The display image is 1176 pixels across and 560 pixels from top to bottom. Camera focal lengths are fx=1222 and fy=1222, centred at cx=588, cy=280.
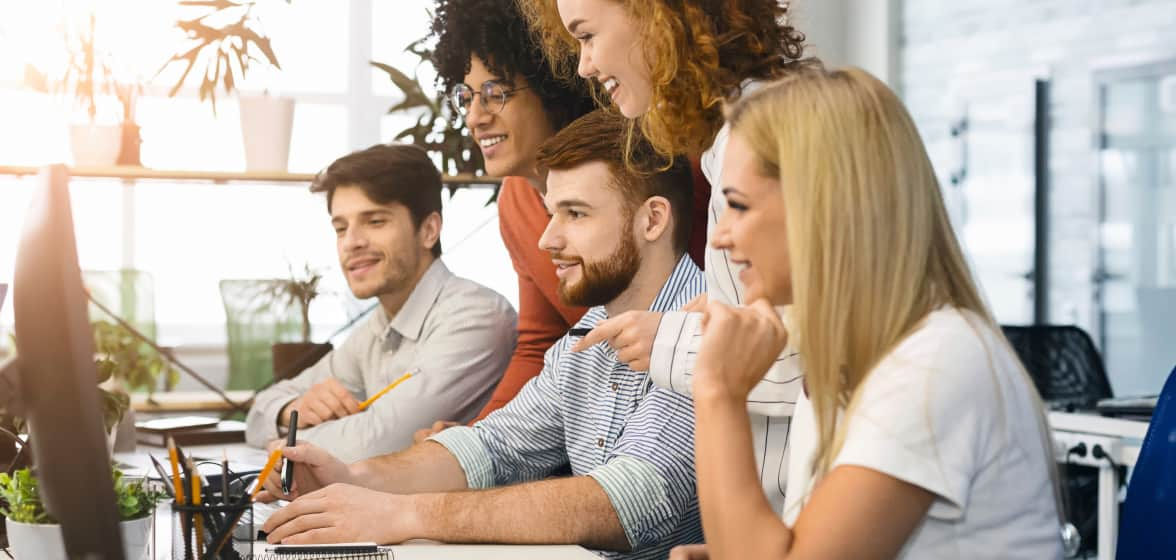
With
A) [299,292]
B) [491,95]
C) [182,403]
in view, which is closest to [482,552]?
[491,95]

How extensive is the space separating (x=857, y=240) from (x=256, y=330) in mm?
3043

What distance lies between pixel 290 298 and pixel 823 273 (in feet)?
9.64

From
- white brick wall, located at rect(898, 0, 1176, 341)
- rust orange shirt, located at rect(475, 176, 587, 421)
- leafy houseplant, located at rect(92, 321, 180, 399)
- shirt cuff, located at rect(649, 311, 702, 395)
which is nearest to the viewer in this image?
shirt cuff, located at rect(649, 311, 702, 395)

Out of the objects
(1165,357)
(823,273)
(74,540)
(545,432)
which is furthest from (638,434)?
(1165,357)

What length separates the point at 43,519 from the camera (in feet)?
4.10

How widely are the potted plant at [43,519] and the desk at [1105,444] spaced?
236cm

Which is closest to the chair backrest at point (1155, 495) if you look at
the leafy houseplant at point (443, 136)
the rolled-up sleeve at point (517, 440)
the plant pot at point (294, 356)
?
the rolled-up sleeve at point (517, 440)

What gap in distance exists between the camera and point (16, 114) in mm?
6859

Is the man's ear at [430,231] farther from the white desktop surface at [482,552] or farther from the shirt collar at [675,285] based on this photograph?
the white desktop surface at [482,552]

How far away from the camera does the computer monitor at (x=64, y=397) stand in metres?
0.77

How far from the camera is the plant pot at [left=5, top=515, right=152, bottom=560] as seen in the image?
4.07 ft

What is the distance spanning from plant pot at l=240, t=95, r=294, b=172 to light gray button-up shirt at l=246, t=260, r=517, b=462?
0.66 m

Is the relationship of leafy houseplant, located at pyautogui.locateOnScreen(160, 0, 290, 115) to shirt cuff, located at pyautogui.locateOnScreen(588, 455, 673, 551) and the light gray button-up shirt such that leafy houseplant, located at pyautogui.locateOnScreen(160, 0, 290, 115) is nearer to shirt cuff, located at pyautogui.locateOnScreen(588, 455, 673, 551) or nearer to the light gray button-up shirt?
the light gray button-up shirt

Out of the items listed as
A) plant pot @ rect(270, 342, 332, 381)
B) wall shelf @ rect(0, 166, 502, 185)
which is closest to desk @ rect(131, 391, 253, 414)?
plant pot @ rect(270, 342, 332, 381)
